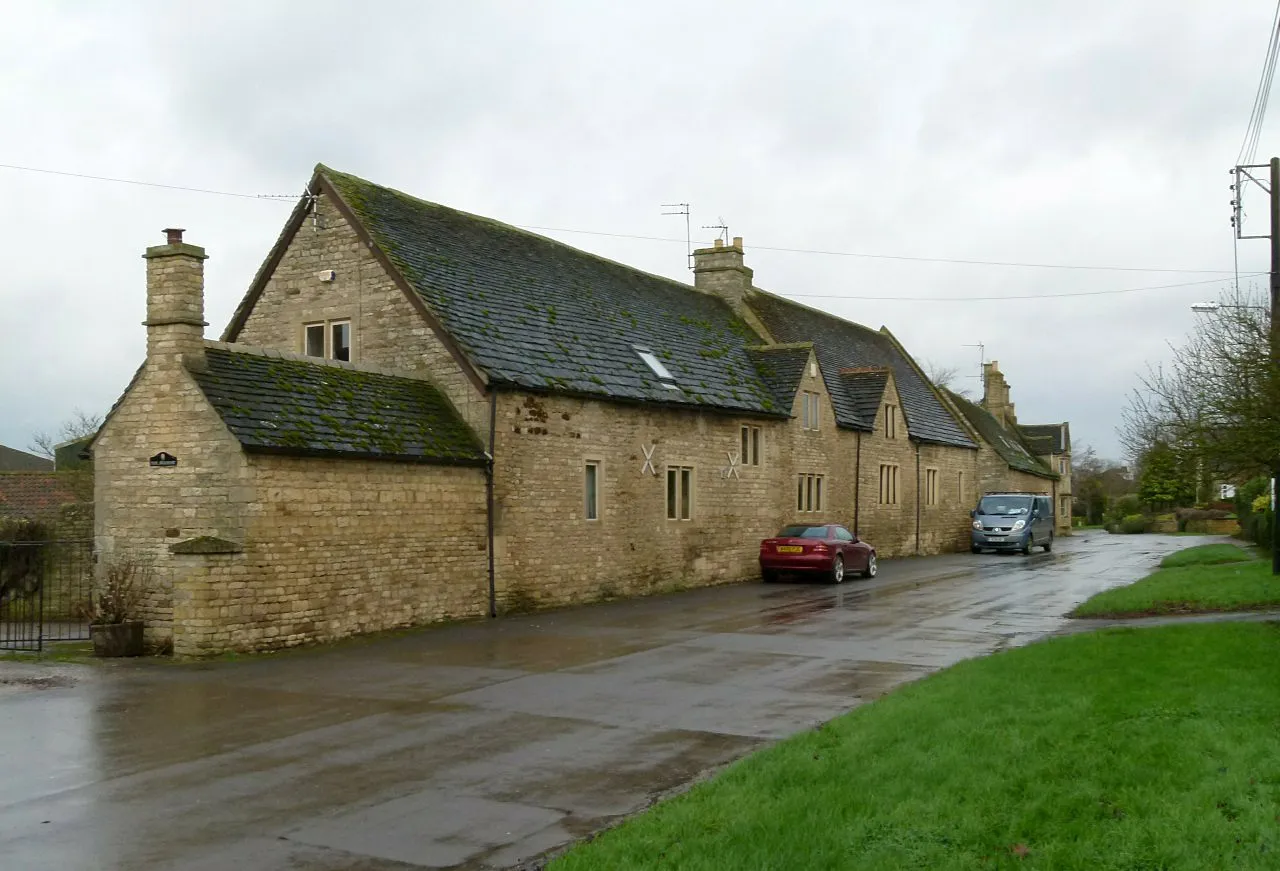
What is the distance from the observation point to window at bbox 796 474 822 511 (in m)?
34.5

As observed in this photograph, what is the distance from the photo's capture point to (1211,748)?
8.60 meters

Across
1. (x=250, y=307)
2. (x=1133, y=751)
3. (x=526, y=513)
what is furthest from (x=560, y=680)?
(x=250, y=307)

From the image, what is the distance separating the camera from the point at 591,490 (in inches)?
993

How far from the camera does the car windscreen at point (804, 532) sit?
2992 centimetres

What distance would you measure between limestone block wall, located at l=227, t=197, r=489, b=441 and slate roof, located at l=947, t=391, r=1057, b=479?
34.3 meters

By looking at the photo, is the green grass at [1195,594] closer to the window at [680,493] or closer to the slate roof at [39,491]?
the window at [680,493]

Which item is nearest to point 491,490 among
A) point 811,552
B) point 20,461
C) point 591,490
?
point 591,490

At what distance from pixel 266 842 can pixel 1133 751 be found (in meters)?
6.12

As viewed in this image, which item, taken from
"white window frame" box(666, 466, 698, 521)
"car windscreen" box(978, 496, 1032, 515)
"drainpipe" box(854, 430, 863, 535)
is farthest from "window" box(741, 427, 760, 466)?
"car windscreen" box(978, 496, 1032, 515)

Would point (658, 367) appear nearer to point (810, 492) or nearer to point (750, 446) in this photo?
point (750, 446)

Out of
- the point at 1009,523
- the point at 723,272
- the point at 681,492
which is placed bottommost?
the point at 1009,523

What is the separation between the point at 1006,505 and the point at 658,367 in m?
20.8

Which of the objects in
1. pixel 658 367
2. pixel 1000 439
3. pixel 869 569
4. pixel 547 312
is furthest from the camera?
pixel 1000 439

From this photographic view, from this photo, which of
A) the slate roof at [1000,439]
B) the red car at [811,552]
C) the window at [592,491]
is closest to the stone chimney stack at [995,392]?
the slate roof at [1000,439]
